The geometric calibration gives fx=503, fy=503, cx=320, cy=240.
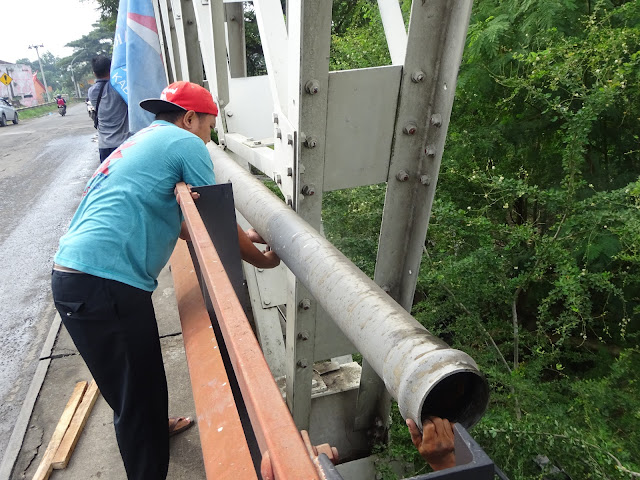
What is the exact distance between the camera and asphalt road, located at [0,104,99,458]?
4441 millimetres

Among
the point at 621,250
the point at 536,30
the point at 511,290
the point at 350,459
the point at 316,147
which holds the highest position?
the point at 536,30

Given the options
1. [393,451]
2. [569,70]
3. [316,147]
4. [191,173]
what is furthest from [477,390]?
[569,70]

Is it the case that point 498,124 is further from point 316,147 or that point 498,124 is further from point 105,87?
point 105,87

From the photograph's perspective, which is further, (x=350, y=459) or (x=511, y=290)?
(x=511, y=290)

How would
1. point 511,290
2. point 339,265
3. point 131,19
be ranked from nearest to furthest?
point 339,265 < point 511,290 < point 131,19

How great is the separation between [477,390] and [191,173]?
1.66m

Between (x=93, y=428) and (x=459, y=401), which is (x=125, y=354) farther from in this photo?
(x=459, y=401)

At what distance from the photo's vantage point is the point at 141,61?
189 inches

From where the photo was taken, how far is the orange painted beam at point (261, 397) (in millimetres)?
721

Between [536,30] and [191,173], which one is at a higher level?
[536,30]

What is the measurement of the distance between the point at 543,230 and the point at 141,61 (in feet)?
13.4

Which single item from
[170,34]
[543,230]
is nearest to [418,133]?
[543,230]

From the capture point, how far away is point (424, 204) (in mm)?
2260

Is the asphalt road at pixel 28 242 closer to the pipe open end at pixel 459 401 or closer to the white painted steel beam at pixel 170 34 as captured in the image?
the white painted steel beam at pixel 170 34
